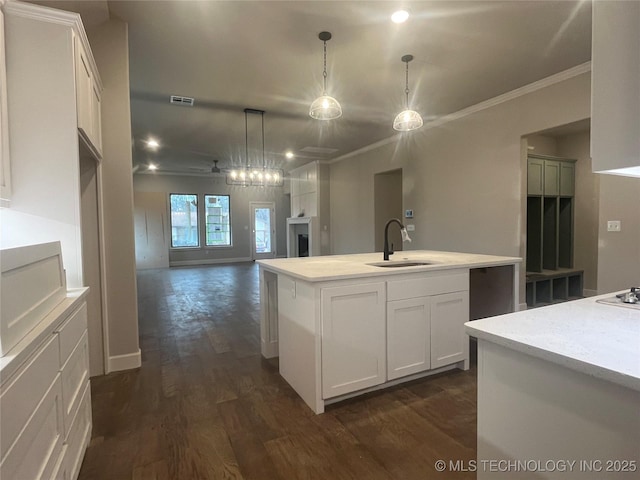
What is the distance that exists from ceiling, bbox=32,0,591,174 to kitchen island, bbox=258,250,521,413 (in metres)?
1.92

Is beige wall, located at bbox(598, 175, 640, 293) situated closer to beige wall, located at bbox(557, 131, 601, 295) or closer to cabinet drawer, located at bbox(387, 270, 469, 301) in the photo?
beige wall, located at bbox(557, 131, 601, 295)

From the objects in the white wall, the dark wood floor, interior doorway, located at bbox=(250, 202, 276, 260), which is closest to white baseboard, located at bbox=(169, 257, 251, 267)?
the white wall

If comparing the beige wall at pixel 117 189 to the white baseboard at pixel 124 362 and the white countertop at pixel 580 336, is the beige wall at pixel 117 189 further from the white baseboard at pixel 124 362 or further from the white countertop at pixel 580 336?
the white countertop at pixel 580 336

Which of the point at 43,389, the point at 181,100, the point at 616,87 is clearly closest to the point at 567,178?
the point at 616,87

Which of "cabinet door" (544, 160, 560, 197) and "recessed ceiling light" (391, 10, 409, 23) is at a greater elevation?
"recessed ceiling light" (391, 10, 409, 23)

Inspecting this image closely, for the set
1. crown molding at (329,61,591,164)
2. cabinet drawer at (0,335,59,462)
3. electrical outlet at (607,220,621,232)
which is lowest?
cabinet drawer at (0,335,59,462)

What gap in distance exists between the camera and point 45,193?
174cm

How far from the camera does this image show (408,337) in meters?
2.28

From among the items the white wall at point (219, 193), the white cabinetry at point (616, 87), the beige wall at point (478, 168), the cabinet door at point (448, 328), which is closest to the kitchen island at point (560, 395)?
the white cabinetry at point (616, 87)

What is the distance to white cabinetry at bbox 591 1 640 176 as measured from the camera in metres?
0.79

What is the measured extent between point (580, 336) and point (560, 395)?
188mm

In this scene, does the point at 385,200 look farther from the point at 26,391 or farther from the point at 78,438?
the point at 26,391

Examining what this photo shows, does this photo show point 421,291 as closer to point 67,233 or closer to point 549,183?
point 67,233

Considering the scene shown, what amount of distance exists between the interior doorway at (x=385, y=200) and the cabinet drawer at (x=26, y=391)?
19.9 ft
